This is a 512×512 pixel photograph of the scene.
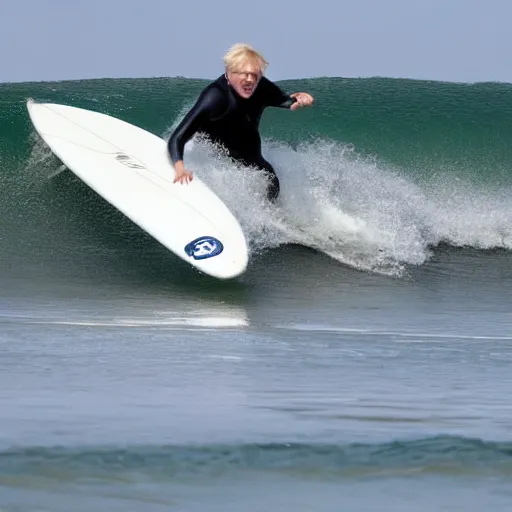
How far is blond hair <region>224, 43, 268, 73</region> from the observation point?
743 cm

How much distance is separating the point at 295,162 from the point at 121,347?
4.62m

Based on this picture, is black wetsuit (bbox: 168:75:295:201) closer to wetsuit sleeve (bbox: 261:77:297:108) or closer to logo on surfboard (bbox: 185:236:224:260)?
wetsuit sleeve (bbox: 261:77:297:108)

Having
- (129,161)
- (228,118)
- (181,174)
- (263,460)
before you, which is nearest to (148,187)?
(181,174)

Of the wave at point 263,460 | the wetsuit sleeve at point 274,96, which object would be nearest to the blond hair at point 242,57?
the wetsuit sleeve at point 274,96

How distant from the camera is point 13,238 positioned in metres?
9.39

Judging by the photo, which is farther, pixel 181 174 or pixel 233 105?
pixel 181 174

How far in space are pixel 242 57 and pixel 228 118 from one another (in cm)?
46

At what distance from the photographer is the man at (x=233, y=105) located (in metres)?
7.49

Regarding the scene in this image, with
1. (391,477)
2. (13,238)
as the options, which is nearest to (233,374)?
(391,477)

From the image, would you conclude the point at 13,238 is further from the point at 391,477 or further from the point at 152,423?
the point at 391,477

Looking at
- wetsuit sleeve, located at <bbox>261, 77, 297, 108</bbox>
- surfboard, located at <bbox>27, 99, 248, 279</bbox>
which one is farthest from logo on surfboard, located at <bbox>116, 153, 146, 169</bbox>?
wetsuit sleeve, located at <bbox>261, 77, 297, 108</bbox>

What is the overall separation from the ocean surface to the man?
349 mm

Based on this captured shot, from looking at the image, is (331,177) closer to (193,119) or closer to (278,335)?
(193,119)

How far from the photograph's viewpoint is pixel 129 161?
831 cm
